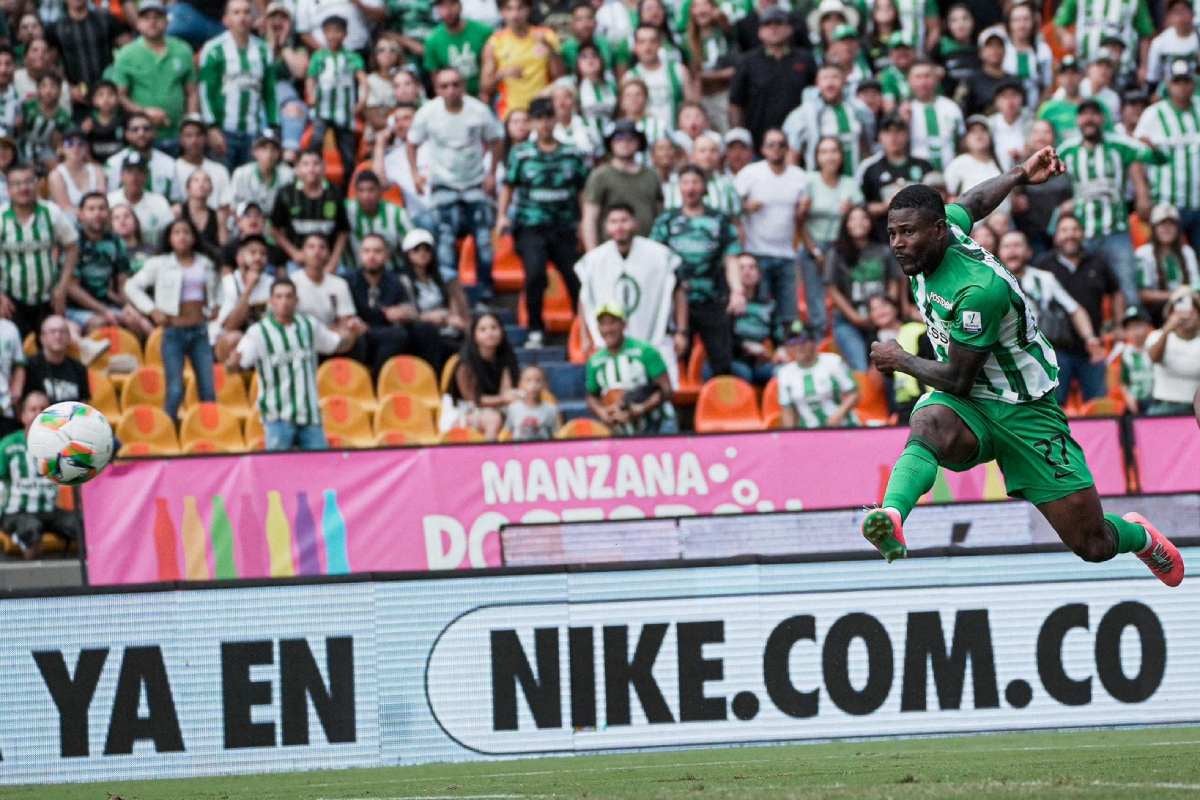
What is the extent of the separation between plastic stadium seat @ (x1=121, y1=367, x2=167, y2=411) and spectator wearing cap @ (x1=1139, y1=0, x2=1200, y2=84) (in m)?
9.89

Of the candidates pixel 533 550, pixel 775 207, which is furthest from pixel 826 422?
pixel 533 550

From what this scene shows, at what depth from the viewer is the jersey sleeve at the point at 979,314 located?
26.8 ft

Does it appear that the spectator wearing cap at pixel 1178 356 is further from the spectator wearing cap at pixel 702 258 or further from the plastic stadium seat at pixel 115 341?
the plastic stadium seat at pixel 115 341

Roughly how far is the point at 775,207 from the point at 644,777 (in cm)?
838

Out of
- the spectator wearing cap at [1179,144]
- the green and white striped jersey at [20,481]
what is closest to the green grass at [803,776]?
the green and white striped jersey at [20,481]

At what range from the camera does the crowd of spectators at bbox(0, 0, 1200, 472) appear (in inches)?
614

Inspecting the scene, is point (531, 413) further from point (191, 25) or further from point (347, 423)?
point (191, 25)

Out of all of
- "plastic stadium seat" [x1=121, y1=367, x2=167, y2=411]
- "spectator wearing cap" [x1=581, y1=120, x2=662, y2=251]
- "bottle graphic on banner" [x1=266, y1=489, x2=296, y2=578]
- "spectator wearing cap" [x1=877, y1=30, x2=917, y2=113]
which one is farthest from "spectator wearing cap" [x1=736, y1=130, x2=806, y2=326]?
"plastic stadium seat" [x1=121, y1=367, x2=167, y2=411]

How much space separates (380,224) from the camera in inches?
661

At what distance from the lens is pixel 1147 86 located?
1880 cm

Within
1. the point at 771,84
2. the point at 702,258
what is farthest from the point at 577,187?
the point at 771,84

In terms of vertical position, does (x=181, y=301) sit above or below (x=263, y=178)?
below

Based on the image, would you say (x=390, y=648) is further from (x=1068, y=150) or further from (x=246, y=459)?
(x=1068, y=150)

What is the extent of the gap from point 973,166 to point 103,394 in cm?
773
